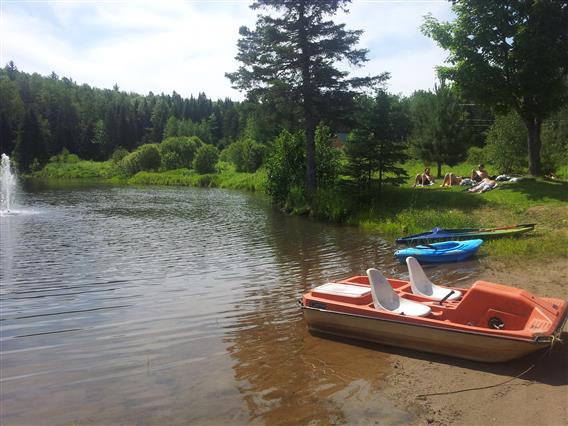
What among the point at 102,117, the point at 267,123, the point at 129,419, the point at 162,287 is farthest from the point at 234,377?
the point at 102,117

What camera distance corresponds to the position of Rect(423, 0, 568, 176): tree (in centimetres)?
2200

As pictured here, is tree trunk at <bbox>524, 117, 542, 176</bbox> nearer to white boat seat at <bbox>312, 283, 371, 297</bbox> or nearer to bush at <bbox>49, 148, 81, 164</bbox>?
white boat seat at <bbox>312, 283, 371, 297</bbox>

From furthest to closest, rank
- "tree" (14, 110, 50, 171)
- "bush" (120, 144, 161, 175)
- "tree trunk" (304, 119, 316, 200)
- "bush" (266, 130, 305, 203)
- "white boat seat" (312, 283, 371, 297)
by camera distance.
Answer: "tree" (14, 110, 50, 171)
"bush" (120, 144, 161, 175)
"bush" (266, 130, 305, 203)
"tree trunk" (304, 119, 316, 200)
"white boat seat" (312, 283, 371, 297)

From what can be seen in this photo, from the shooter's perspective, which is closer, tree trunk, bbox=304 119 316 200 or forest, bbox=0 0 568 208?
forest, bbox=0 0 568 208

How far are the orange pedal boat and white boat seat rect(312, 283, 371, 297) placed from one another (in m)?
0.02

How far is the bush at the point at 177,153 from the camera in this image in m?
81.4

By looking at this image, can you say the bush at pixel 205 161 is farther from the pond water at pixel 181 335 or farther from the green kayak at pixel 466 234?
the green kayak at pixel 466 234

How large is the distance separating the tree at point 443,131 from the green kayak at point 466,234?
2068 centimetres

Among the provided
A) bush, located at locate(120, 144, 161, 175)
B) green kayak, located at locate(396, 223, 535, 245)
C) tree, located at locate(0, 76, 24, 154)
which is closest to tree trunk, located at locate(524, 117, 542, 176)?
green kayak, located at locate(396, 223, 535, 245)

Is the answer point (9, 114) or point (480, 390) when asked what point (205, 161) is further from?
point (480, 390)

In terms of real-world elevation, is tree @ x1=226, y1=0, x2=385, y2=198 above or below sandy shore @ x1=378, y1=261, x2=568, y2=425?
above

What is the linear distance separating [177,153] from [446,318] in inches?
3099

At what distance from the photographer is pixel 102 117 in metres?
131

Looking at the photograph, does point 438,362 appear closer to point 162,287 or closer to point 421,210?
point 162,287
